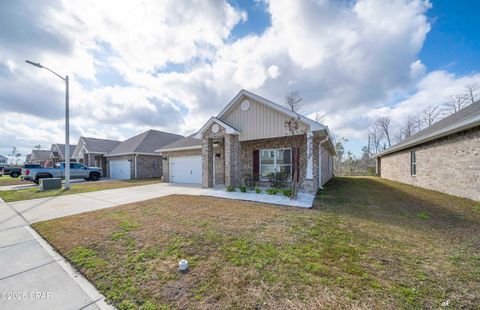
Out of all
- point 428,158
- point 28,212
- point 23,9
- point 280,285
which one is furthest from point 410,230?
point 23,9

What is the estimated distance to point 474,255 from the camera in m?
3.27

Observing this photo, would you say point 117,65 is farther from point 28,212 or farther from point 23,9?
point 28,212

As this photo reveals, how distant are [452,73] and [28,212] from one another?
2218 cm

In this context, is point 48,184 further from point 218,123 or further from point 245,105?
point 245,105

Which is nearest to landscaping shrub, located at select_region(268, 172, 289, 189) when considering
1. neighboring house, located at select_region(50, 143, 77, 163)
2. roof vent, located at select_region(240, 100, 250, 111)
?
roof vent, located at select_region(240, 100, 250, 111)

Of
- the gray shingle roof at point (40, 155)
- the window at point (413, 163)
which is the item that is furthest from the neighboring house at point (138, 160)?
the gray shingle roof at point (40, 155)

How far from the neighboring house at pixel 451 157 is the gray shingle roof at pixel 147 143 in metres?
22.4

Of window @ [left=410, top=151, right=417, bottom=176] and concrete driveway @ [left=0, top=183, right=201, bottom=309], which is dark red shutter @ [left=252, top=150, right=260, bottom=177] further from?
window @ [left=410, top=151, right=417, bottom=176]

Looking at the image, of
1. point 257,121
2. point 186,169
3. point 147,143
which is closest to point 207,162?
point 257,121

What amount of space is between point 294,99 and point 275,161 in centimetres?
1720

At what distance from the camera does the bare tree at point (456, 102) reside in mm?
21359

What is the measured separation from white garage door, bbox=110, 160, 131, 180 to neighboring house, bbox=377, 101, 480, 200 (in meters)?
24.1

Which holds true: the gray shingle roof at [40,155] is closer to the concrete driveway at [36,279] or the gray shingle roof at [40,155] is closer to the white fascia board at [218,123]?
the white fascia board at [218,123]

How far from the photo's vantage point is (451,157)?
8.65m
